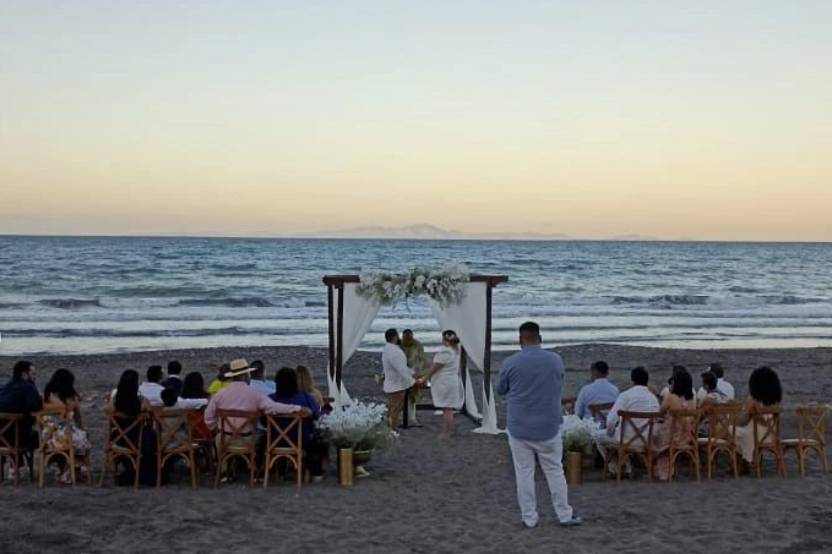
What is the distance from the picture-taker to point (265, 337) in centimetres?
2523

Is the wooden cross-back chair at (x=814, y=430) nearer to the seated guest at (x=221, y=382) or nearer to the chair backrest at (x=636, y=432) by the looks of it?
the chair backrest at (x=636, y=432)

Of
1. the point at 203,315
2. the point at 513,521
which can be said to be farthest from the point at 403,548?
the point at 203,315

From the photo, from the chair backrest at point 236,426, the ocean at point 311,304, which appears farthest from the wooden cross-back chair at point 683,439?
the ocean at point 311,304

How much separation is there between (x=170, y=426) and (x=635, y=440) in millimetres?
4478

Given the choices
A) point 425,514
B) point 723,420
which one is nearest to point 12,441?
point 425,514

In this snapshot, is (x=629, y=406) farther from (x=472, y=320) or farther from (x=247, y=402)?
(x=472, y=320)

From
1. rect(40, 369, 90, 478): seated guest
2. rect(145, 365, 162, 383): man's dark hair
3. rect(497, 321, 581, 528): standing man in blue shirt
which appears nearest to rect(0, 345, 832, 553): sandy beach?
rect(40, 369, 90, 478): seated guest

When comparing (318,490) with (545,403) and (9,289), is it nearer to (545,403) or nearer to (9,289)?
(545,403)

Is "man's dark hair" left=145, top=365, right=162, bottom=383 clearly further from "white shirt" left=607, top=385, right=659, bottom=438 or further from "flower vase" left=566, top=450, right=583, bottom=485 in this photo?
"white shirt" left=607, top=385, right=659, bottom=438

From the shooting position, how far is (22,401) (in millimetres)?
8586

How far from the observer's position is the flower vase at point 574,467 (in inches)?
341

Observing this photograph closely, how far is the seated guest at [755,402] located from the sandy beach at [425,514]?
32 cm

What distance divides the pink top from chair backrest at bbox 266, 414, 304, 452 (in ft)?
0.25

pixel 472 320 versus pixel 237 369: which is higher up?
pixel 472 320
